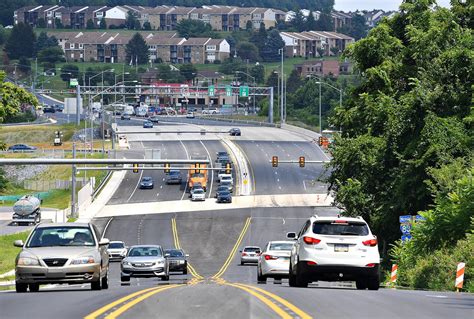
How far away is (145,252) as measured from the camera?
44.3m

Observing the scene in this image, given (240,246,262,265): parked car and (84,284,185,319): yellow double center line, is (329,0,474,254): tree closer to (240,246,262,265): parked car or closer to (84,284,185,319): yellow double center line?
(240,246,262,265): parked car

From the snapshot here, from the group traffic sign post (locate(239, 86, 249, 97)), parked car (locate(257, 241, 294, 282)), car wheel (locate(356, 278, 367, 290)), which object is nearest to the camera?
car wheel (locate(356, 278, 367, 290))

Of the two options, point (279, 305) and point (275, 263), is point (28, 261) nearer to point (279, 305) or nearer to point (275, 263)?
point (279, 305)

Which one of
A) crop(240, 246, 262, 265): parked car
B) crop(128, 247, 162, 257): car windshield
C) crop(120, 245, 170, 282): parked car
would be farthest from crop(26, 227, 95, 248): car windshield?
crop(240, 246, 262, 265): parked car

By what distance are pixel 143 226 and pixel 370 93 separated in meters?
32.9

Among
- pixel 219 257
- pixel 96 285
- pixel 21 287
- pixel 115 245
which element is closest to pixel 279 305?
pixel 96 285

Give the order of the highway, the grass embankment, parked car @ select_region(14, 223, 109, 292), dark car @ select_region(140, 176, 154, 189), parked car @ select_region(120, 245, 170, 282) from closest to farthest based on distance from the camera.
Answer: the highway < parked car @ select_region(14, 223, 109, 292) < parked car @ select_region(120, 245, 170, 282) < the grass embankment < dark car @ select_region(140, 176, 154, 189)

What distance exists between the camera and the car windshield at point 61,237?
1118 inches

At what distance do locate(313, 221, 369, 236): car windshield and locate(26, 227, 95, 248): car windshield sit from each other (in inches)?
211

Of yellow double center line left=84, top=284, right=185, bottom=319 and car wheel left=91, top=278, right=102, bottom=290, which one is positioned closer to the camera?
yellow double center line left=84, top=284, right=185, bottom=319

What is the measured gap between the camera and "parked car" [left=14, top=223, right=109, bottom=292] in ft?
90.1

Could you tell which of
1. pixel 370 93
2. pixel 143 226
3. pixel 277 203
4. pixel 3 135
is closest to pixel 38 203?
pixel 143 226

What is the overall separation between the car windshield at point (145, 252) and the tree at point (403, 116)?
1089 centimetres

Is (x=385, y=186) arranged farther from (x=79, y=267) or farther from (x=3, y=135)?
(x=3, y=135)
